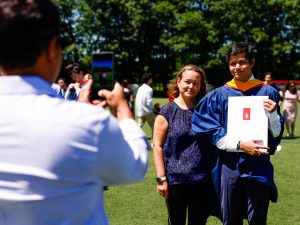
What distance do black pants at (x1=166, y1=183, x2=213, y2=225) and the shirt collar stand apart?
288 centimetres

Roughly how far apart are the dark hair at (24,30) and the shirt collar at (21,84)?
4 centimetres

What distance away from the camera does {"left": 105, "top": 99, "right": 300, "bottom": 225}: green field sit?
5.89 metres

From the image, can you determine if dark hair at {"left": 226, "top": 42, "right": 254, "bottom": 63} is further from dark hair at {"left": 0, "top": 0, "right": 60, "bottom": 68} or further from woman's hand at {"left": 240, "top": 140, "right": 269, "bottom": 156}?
dark hair at {"left": 0, "top": 0, "right": 60, "bottom": 68}

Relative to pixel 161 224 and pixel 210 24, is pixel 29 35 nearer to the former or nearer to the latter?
pixel 161 224

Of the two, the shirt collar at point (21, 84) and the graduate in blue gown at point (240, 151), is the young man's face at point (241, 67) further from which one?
the shirt collar at point (21, 84)

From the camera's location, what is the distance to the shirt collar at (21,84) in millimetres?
1505

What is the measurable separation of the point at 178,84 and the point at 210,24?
142 feet

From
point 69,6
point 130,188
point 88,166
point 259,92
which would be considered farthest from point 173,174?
point 69,6

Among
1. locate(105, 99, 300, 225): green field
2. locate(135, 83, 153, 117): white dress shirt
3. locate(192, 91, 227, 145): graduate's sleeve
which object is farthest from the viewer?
locate(135, 83, 153, 117): white dress shirt

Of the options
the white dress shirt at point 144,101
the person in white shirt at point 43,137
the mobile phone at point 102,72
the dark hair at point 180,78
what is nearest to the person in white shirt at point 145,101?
the white dress shirt at point 144,101

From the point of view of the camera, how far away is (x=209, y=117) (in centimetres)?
417

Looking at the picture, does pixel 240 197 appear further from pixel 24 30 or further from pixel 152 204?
pixel 24 30

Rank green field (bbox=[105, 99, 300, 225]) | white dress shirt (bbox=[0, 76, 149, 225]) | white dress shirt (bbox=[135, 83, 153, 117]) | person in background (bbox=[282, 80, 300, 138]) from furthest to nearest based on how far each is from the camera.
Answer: person in background (bbox=[282, 80, 300, 138])
white dress shirt (bbox=[135, 83, 153, 117])
green field (bbox=[105, 99, 300, 225])
white dress shirt (bbox=[0, 76, 149, 225])

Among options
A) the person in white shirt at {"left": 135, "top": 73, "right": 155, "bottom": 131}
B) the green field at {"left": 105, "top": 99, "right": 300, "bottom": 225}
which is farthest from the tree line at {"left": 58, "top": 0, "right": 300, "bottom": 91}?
the green field at {"left": 105, "top": 99, "right": 300, "bottom": 225}
